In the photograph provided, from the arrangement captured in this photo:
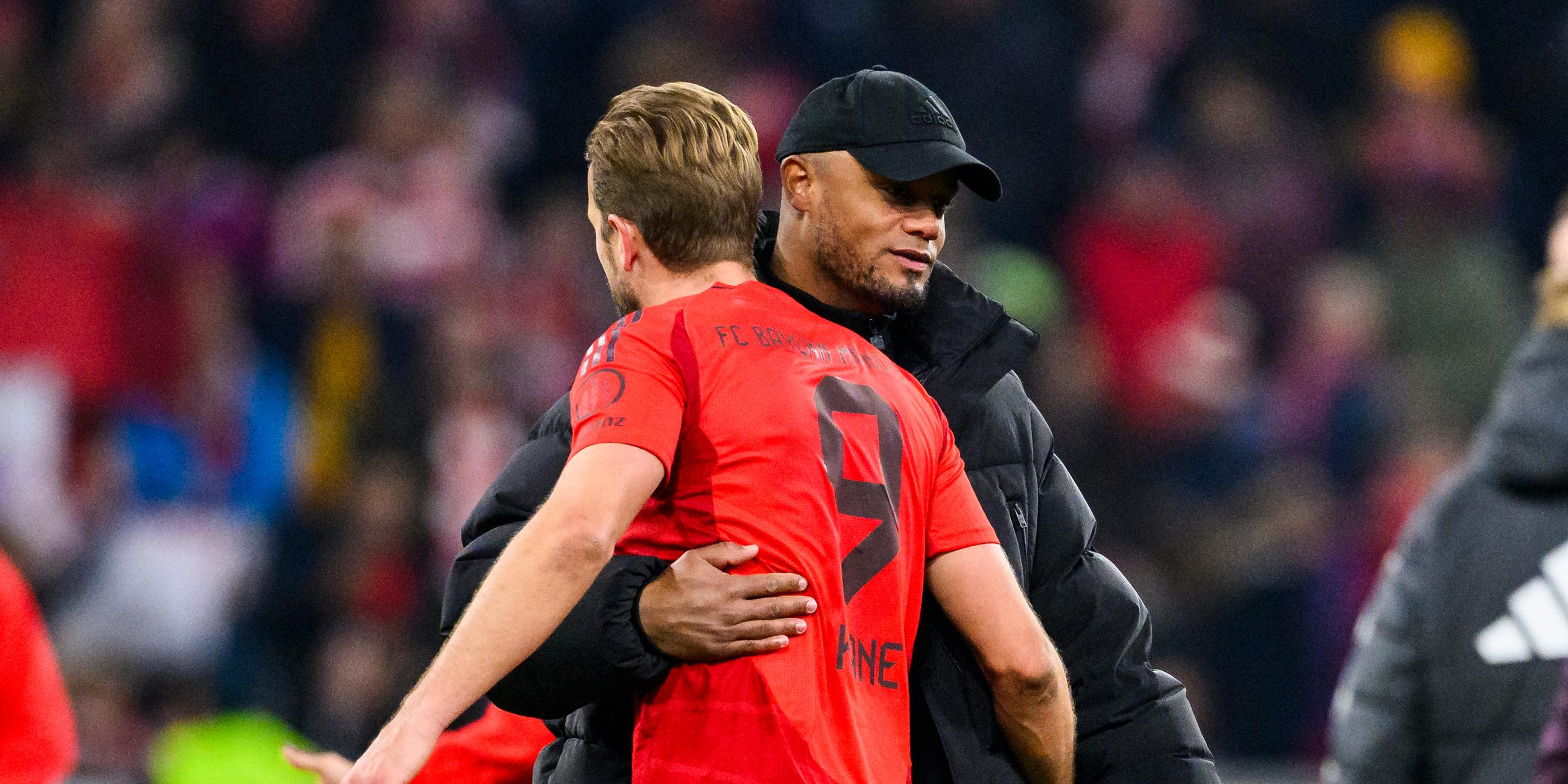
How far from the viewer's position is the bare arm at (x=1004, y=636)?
2.76 metres

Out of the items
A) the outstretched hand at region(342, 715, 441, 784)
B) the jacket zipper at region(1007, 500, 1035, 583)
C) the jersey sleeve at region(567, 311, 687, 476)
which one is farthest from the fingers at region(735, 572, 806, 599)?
the jacket zipper at region(1007, 500, 1035, 583)

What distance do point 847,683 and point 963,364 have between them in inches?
30.1

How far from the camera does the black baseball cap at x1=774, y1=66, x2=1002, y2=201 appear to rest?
3.02m

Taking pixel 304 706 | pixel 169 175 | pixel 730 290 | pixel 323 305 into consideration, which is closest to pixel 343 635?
pixel 304 706

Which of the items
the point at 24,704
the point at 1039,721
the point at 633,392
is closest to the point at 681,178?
the point at 633,392

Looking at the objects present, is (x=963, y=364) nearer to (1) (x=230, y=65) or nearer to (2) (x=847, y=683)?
(2) (x=847, y=683)

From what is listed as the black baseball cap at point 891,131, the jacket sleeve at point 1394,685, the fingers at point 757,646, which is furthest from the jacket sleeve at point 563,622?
the jacket sleeve at point 1394,685

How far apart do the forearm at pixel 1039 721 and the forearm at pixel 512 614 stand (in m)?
0.75

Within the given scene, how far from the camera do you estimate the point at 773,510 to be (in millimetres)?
2535

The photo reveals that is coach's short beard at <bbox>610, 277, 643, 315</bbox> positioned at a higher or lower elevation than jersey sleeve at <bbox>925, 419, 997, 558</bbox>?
higher

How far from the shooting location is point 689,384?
8.36 feet

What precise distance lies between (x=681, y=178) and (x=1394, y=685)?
1.62 m

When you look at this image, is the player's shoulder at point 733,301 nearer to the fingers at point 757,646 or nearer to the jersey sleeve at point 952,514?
the jersey sleeve at point 952,514

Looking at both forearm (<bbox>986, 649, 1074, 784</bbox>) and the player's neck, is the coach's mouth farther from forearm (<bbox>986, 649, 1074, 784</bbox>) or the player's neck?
forearm (<bbox>986, 649, 1074, 784</bbox>)
